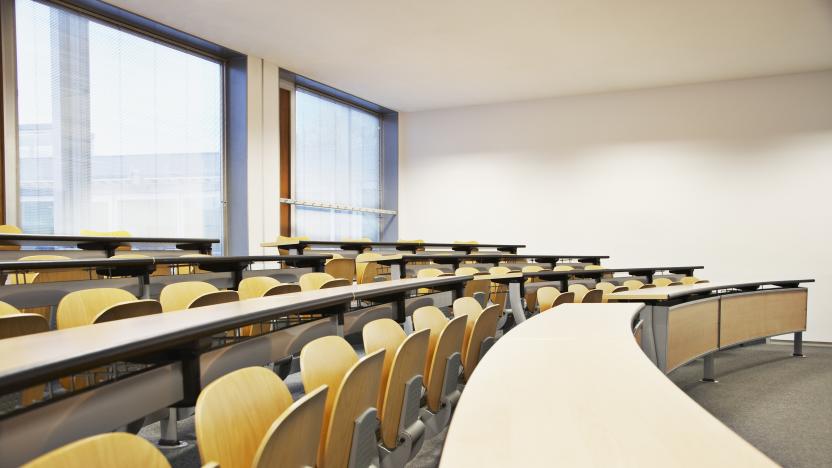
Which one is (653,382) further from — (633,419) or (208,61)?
(208,61)

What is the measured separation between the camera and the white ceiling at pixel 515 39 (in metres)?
6.14

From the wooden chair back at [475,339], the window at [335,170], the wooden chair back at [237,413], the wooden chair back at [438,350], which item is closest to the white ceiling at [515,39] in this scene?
the window at [335,170]

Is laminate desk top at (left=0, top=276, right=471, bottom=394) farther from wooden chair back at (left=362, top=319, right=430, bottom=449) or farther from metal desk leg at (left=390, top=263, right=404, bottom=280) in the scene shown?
metal desk leg at (left=390, top=263, right=404, bottom=280)

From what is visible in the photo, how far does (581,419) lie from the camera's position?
121 centimetres

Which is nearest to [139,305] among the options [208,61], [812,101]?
[208,61]

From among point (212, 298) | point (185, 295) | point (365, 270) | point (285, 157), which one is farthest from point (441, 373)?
point (285, 157)

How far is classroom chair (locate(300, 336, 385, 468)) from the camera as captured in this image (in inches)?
61.6

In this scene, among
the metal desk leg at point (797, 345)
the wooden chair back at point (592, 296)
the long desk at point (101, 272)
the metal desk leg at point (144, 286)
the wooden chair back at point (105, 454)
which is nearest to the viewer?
the wooden chair back at point (105, 454)

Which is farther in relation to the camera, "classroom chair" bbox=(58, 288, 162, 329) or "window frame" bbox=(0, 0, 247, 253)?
"window frame" bbox=(0, 0, 247, 253)

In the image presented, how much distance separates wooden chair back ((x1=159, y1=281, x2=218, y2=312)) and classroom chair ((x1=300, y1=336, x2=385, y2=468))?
4.62 ft

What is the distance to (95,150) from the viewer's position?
5.89 m

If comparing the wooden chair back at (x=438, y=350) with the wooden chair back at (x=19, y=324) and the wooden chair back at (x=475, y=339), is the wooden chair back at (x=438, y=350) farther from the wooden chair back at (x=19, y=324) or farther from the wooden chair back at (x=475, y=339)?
the wooden chair back at (x=19, y=324)

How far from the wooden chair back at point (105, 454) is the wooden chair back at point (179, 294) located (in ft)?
6.87

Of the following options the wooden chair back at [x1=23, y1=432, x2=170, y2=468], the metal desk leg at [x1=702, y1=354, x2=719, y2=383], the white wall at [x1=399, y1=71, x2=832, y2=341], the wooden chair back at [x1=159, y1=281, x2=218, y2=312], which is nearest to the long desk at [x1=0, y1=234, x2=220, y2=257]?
the wooden chair back at [x1=159, y1=281, x2=218, y2=312]
